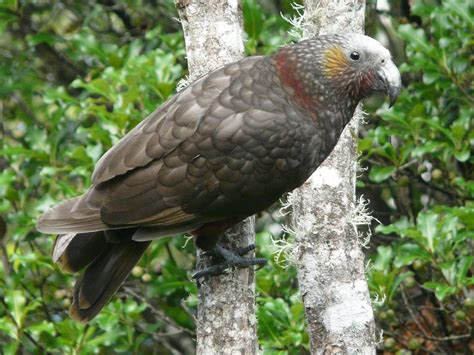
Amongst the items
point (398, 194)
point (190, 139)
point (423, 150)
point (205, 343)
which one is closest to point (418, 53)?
point (423, 150)

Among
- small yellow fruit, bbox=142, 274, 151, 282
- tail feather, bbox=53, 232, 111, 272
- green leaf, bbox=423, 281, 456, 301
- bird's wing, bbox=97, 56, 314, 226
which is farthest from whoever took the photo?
small yellow fruit, bbox=142, 274, 151, 282

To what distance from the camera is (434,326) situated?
507 centimetres

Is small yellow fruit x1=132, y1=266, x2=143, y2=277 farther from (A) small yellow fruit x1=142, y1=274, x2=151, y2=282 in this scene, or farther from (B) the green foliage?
(B) the green foliage

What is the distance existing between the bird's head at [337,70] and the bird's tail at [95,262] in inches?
35.5

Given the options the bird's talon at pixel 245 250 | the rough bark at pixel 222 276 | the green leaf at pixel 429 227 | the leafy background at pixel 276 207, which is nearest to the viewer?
the rough bark at pixel 222 276

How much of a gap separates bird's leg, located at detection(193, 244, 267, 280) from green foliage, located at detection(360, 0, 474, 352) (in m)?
1.03

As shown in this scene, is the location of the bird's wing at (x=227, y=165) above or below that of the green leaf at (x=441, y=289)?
above

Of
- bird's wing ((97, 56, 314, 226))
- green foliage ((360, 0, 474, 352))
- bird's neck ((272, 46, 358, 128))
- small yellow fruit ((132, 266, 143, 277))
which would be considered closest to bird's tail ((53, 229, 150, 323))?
bird's wing ((97, 56, 314, 226))

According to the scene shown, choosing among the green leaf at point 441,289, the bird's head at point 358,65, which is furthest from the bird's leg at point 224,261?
the green leaf at point 441,289

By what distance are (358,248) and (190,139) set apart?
0.74 meters

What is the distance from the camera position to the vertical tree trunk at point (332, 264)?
3.50 meters

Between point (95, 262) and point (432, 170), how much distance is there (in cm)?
198

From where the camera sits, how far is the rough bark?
132 inches

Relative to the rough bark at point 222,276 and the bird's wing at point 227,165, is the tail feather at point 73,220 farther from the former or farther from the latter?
the rough bark at point 222,276
